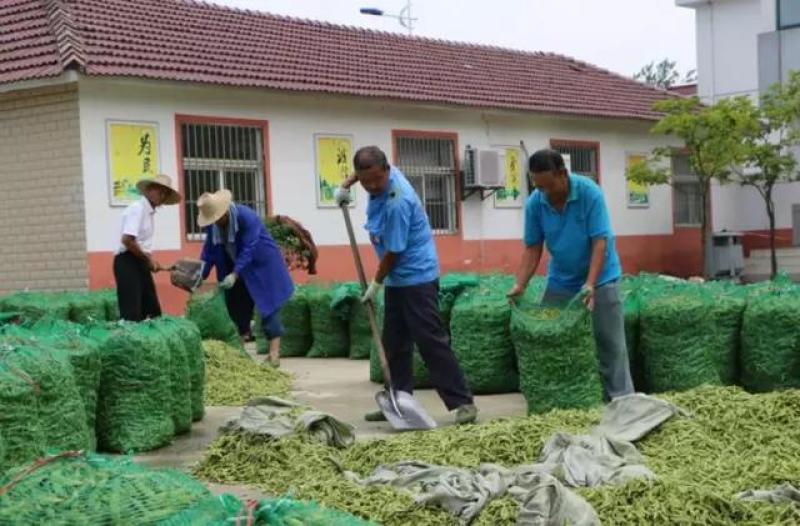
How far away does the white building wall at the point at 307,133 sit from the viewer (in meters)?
13.8

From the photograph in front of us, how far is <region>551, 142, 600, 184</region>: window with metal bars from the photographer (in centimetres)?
2156

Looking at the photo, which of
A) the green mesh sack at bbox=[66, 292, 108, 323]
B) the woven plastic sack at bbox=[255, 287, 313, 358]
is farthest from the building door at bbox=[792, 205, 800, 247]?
the green mesh sack at bbox=[66, 292, 108, 323]

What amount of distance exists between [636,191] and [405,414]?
17.2 m

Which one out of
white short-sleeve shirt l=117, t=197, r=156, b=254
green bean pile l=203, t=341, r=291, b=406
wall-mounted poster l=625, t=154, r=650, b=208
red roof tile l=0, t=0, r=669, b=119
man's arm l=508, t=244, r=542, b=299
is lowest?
green bean pile l=203, t=341, r=291, b=406

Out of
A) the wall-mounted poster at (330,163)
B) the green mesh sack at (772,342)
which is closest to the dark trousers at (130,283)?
the green mesh sack at (772,342)

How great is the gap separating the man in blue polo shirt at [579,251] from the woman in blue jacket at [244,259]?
3.28 metres

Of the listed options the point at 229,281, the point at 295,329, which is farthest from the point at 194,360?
the point at 295,329

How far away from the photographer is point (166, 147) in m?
14.5

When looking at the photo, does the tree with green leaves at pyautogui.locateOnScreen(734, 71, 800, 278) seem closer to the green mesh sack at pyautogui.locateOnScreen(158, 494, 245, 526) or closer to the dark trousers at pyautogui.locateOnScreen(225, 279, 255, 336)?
the dark trousers at pyautogui.locateOnScreen(225, 279, 255, 336)

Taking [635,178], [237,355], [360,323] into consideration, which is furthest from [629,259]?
[237,355]

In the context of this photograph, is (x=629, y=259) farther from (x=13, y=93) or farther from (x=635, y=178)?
(x=13, y=93)

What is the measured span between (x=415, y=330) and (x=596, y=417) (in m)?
1.32

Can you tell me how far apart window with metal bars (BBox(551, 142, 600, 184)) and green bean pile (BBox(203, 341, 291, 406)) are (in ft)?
43.5

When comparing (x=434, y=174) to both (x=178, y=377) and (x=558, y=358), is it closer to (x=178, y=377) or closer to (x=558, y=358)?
(x=558, y=358)
